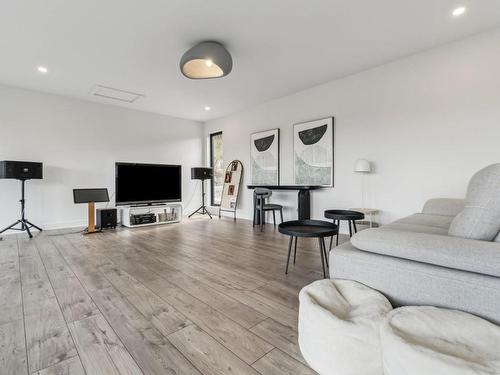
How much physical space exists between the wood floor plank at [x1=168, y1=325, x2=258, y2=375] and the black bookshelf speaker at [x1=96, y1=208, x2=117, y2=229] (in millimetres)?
3948

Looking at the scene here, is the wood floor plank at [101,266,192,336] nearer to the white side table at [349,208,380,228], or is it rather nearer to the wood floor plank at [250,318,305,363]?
the wood floor plank at [250,318,305,363]

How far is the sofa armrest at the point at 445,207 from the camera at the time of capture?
8.65 feet

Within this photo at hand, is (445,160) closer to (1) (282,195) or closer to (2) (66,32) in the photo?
(1) (282,195)

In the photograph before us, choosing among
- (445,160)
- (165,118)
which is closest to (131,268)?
(445,160)

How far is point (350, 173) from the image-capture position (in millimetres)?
4016

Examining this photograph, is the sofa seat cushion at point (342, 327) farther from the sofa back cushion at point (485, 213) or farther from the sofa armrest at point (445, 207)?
the sofa armrest at point (445, 207)

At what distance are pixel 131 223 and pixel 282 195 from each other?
3066 mm

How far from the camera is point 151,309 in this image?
1.78m

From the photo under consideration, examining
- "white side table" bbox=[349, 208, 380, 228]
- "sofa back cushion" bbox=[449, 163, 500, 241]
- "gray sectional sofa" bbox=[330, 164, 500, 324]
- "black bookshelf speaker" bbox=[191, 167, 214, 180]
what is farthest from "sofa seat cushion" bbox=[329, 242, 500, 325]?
"black bookshelf speaker" bbox=[191, 167, 214, 180]

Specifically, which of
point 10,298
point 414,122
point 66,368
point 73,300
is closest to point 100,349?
point 66,368

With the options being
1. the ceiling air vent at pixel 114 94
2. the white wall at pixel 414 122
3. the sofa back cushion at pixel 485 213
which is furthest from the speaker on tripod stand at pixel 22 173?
the sofa back cushion at pixel 485 213

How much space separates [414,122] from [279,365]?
3.44 m

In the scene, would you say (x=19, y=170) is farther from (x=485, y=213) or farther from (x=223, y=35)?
(x=485, y=213)

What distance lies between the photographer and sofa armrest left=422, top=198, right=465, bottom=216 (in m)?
2.64
